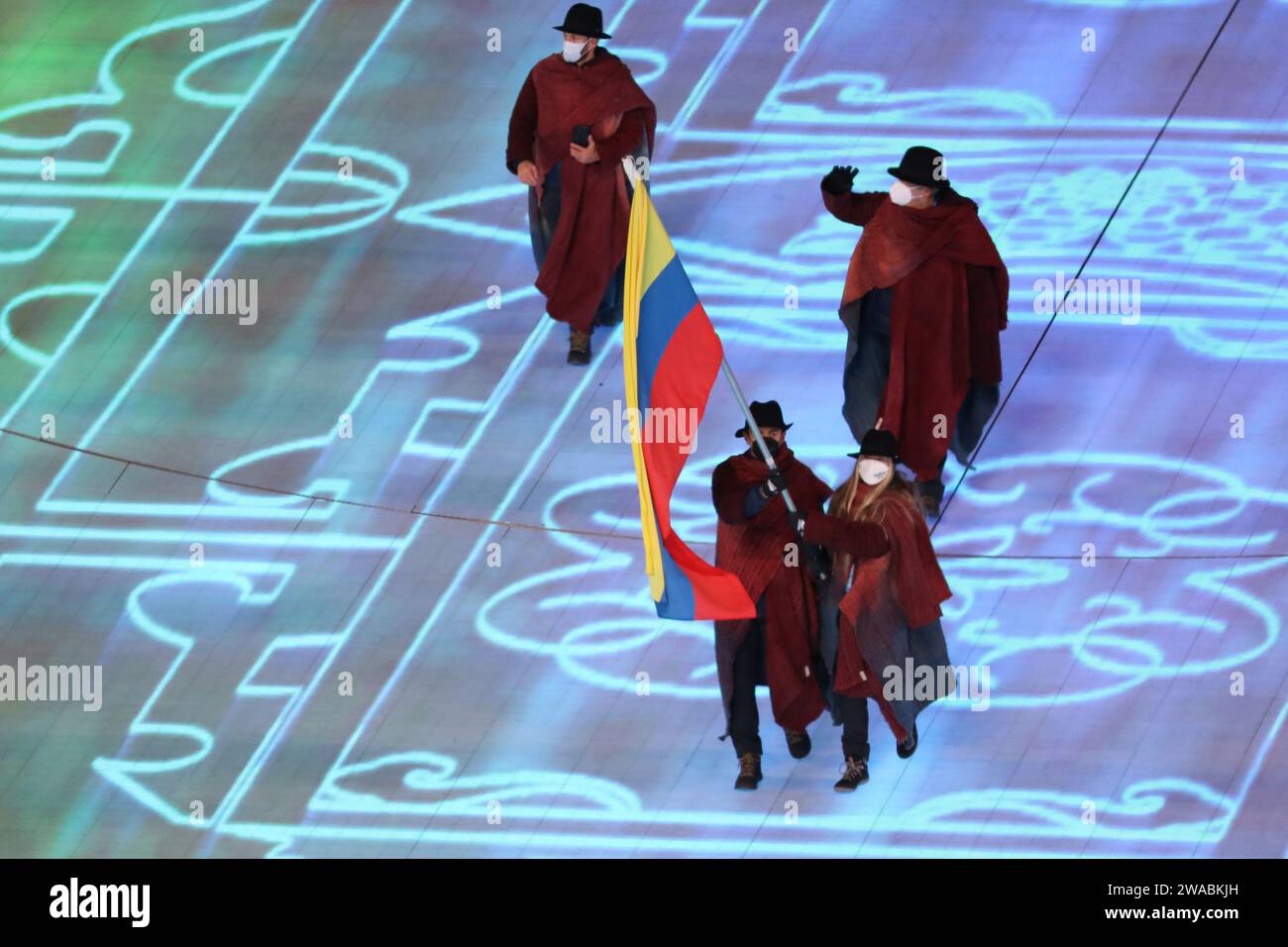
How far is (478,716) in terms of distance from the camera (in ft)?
45.1

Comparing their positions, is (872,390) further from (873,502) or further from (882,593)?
(882,593)

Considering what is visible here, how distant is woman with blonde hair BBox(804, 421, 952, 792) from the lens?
1314 centimetres

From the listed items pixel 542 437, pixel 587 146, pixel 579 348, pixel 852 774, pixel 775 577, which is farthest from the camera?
pixel 579 348

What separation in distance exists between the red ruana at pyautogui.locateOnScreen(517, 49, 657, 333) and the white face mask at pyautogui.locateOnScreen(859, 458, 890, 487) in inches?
71.9

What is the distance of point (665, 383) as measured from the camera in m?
13.3

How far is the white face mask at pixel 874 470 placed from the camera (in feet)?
43.3

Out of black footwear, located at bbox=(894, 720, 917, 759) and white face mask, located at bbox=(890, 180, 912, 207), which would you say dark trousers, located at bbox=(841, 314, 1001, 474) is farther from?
black footwear, located at bbox=(894, 720, 917, 759)

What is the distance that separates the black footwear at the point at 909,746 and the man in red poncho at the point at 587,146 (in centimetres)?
250

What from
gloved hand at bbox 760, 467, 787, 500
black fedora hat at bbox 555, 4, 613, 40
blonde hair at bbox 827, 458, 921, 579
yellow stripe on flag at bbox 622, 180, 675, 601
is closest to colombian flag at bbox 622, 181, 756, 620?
yellow stripe on flag at bbox 622, 180, 675, 601

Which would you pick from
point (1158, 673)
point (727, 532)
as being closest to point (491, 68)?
point (727, 532)

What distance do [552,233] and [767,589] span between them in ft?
7.33

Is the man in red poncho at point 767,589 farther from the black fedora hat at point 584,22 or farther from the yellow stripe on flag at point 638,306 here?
the black fedora hat at point 584,22

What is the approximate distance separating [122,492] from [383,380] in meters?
1.28

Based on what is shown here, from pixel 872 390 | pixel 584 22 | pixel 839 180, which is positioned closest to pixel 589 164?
pixel 584 22
